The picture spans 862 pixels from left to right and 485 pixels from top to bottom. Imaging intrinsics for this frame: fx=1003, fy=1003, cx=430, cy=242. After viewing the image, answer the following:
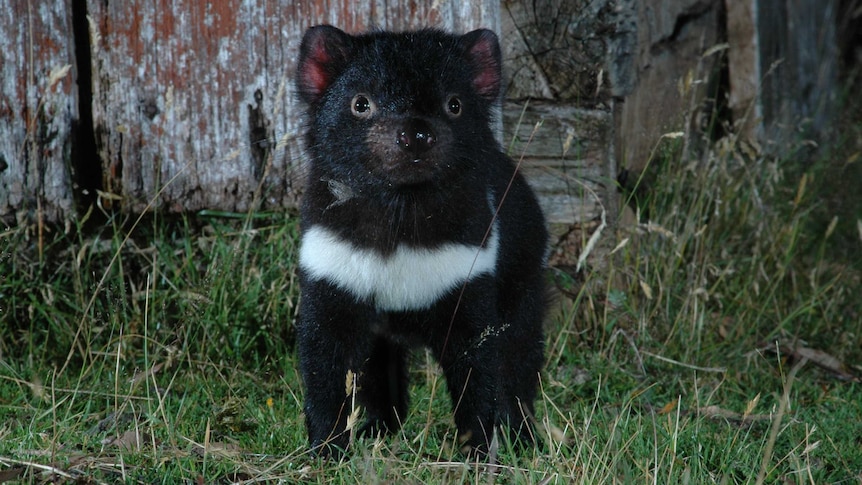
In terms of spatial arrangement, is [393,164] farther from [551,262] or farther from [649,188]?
[649,188]

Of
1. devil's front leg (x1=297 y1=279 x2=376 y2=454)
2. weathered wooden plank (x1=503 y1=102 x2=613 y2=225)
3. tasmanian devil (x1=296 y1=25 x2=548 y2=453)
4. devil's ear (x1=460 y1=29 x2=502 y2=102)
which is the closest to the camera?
tasmanian devil (x1=296 y1=25 x2=548 y2=453)

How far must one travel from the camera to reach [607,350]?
16.3 feet

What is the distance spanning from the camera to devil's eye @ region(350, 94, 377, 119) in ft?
11.0

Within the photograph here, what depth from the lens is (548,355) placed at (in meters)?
4.81

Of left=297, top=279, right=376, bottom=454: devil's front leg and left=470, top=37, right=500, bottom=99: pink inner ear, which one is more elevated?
left=470, top=37, right=500, bottom=99: pink inner ear

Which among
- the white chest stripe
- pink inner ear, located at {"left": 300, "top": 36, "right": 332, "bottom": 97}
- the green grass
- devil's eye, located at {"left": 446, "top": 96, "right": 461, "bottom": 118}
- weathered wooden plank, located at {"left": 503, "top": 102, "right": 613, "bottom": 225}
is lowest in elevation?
the green grass

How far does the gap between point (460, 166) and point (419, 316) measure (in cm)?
55

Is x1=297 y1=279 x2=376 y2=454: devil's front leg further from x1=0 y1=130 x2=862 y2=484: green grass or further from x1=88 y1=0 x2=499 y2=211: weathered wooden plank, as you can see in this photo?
x1=88 y1=0 x2=499 y2=211: weathered wooden plank

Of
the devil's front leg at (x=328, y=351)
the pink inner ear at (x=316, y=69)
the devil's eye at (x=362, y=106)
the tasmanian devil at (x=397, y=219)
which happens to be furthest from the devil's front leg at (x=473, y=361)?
the pink inner ear at (x=316, y=69)

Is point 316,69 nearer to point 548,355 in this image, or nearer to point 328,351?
point 328,351

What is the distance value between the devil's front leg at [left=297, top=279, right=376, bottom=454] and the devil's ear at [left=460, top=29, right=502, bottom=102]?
0.92 meters

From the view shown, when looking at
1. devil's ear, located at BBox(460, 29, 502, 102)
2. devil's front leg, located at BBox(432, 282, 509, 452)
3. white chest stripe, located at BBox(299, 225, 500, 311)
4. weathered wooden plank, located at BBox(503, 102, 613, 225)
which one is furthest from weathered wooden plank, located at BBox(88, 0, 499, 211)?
devil's front leg, located at BBox(432, 282, 509, 452)

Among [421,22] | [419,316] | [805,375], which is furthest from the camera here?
[805,375]

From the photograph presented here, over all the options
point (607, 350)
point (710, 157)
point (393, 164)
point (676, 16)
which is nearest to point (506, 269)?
point (393, 164)
